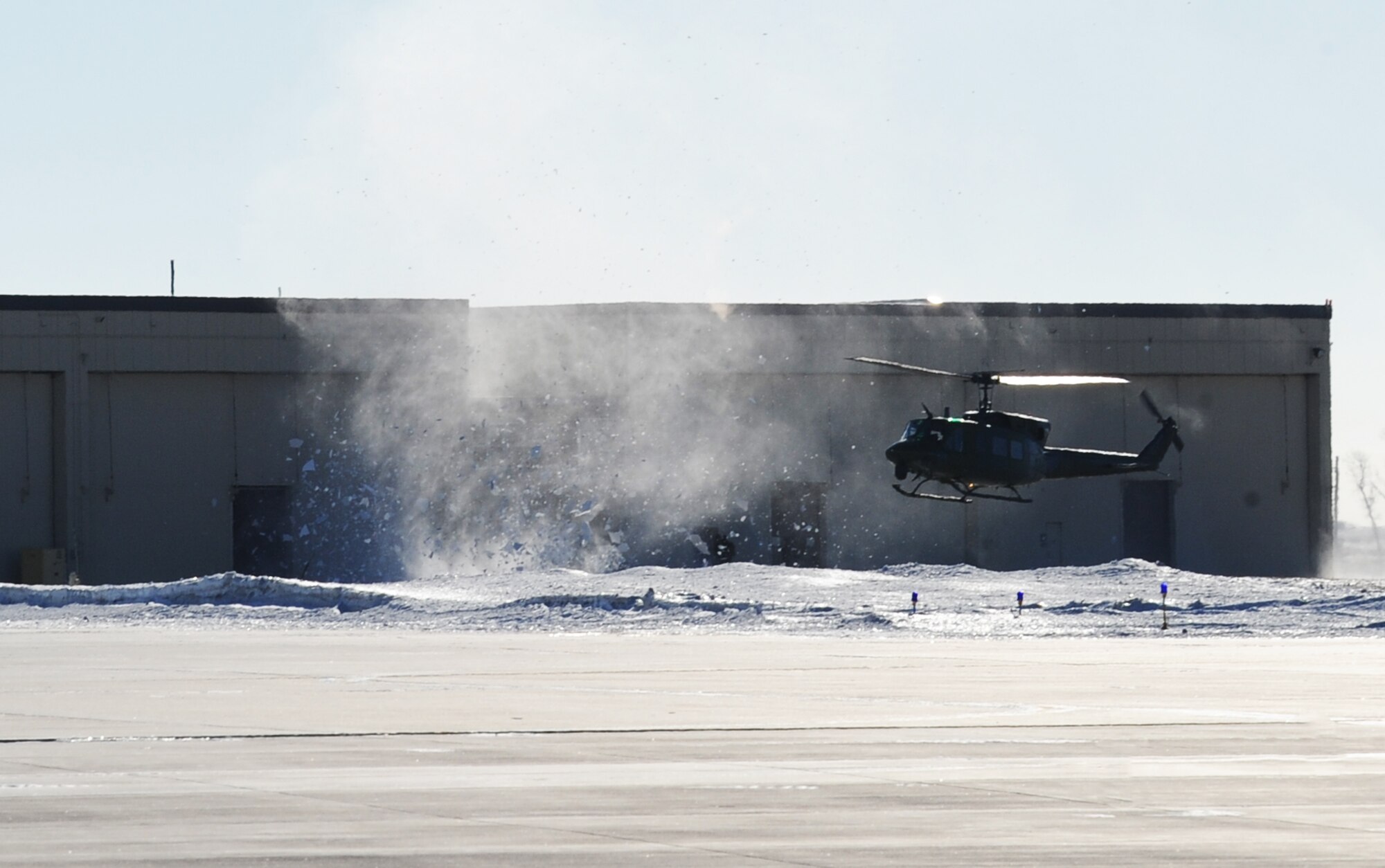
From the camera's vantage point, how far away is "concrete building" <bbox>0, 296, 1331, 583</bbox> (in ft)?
189

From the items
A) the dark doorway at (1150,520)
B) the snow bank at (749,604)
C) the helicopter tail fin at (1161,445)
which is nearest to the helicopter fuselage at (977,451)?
the snow bank at (749,604)

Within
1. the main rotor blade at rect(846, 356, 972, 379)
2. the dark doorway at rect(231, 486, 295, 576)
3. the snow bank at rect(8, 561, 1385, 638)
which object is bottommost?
the snow bank at rect(8, 561, 1385, 638)

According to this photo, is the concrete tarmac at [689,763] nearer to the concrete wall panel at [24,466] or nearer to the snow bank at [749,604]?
the snow bank at [749,604]

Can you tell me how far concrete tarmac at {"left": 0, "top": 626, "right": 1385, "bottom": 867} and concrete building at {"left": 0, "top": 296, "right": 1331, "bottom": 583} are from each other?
34.0m

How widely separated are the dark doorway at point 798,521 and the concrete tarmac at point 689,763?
36433 mm

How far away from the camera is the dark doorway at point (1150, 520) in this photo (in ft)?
209

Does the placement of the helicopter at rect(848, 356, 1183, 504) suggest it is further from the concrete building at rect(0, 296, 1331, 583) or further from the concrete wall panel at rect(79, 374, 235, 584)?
the concrete wall panel at rect(79, 374, 235, 584)

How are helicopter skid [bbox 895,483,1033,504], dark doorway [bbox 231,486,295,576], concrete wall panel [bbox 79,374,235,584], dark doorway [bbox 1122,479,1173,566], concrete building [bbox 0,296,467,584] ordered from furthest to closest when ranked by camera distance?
dark doorway [bbox 1122,479,1173,566] → dark doorway [bbox 231,486,295,576] → concrete wall panel [bbox 79,374,235,584] → concrete building [bbox 0,296,467,584] → helicopter skid [bbox 895,483,1033,504]

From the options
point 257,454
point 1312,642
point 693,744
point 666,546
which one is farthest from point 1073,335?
point 693,744

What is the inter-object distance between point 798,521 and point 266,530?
16.1 metres

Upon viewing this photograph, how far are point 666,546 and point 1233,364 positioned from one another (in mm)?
19798

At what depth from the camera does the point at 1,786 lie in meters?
11.5

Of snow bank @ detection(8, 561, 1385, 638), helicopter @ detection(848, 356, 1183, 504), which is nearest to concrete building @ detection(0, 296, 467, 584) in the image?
snow bank @ detection(8, 561, 1385, 638)

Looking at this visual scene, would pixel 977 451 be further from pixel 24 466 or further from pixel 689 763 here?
pixel 689 763
